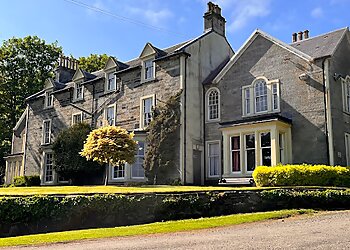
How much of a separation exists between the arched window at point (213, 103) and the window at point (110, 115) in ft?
27.2

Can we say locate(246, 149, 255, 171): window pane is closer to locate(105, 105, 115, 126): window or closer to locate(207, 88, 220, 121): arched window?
locate(207, 88, 220, 121): arched window

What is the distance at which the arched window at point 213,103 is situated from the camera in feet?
88.9

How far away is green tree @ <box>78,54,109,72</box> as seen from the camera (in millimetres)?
51375

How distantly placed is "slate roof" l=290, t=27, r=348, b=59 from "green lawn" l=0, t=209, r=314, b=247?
12.0 m

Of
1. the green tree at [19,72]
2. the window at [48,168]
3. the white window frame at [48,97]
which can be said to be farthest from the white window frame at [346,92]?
the green tree at [19,72]

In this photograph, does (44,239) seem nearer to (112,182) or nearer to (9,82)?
(112,182)

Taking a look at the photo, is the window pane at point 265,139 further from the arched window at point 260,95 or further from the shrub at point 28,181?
the shrub at point 28,181

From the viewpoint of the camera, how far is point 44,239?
11.7 meters

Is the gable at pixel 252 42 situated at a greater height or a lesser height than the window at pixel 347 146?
greater

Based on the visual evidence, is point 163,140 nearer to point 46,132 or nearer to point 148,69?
point 148,69

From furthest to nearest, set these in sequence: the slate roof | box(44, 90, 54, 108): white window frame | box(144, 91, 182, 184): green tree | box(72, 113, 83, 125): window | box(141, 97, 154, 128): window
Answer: box(44, 90, 54, 108): white window frame, box(72, 113, 83, 125): window, box(141, 97, 154, 128): window, box(144, 91, 182, 184): green tree, the slate roof

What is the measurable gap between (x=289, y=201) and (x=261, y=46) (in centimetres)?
1297

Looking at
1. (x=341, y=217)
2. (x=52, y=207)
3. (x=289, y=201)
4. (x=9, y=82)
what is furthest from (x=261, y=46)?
(x=9, y=82)

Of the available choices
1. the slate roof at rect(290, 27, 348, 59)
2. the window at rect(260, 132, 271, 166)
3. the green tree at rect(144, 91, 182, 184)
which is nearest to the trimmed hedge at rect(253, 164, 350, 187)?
the window at rect(260, 132, 271, 166)
